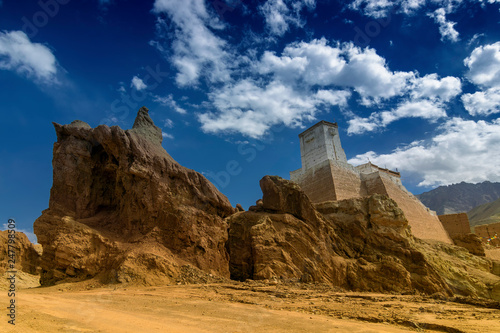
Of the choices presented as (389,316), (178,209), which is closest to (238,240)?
(178,209)

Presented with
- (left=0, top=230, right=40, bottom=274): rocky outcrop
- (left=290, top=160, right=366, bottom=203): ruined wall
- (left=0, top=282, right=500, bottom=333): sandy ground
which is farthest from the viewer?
(left=290, top=160, right=366, bottom=203): ruined wall

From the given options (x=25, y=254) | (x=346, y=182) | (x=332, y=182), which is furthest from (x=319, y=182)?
(x=25, y=254)

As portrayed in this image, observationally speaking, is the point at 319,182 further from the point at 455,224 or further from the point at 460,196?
the point at 460,196

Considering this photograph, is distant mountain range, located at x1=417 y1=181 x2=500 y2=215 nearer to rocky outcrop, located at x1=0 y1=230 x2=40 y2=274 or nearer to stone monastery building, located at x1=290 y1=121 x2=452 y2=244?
stone monastery building, located at x1=290 y1=121 x2=452 y2=244

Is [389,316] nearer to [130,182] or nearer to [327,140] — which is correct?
[130,182]

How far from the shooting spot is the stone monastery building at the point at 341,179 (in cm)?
3094

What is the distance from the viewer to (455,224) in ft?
119

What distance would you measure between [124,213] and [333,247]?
440 inches

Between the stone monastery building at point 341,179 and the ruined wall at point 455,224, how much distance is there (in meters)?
1.30

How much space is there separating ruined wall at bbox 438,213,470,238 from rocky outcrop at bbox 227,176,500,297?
16.6 metres

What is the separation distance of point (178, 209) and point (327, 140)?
26.0m

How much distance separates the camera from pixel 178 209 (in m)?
12.6

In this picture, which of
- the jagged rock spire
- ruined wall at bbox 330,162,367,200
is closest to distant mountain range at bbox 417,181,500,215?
ruined wall at bbox 330,162,367,200

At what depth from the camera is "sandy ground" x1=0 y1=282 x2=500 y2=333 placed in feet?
15.3
